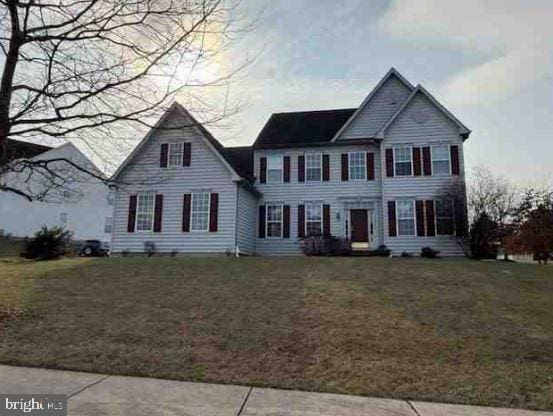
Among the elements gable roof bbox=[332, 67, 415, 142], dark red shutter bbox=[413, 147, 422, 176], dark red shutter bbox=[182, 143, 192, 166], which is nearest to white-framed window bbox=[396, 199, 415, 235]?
dark red shutter bbox=[413, 147, 422, 176]

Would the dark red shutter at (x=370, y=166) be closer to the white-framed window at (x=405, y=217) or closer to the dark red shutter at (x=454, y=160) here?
the white-framed window at (x=405, y=217)

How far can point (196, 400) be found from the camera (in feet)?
15.0

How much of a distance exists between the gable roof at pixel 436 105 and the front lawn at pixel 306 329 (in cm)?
878

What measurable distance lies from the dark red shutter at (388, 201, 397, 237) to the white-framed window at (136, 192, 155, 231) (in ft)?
37.9

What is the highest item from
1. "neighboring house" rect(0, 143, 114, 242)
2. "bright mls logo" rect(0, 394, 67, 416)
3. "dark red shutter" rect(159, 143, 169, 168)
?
"dark red shutter" rect(159, 143, 169, 168)

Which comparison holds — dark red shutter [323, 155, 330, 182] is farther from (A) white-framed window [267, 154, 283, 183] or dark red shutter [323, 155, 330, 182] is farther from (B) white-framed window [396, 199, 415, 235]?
(B) white-framed window [396, 199, 415, 235]

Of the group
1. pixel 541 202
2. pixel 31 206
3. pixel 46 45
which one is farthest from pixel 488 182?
pixel 31 206

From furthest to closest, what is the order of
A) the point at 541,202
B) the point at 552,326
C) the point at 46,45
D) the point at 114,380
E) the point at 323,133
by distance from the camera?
the point at 323,133, the point at 541,202, the point at 46,45, the point at 552,326, the point at 114,380

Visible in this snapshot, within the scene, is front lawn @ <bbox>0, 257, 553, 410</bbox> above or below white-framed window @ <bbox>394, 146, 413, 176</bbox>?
below

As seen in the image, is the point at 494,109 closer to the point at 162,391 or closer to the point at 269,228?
the point at 269,228

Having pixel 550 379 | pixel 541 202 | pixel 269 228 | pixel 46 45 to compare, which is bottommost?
pixel 550 379

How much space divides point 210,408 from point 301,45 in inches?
301

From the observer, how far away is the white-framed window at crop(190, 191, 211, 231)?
19578mm

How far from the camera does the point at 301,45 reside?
30.2 feet
